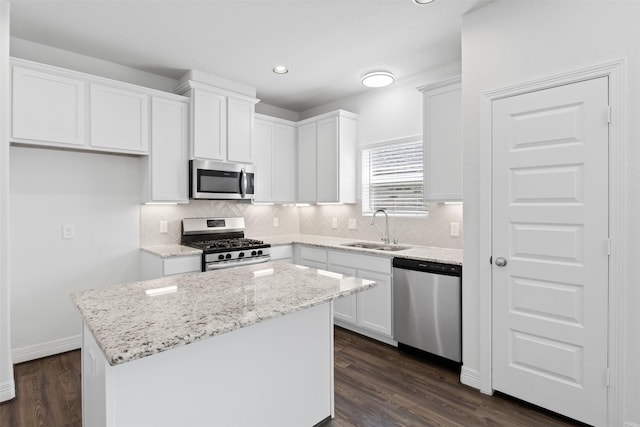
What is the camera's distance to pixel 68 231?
10.5ft

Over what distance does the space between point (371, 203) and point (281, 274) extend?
2393 mm

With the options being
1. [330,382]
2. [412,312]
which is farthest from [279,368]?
[412,312]

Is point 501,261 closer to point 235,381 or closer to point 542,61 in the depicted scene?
point 542,61

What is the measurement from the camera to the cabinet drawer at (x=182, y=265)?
10.5ft

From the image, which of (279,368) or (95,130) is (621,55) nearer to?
(279,368)

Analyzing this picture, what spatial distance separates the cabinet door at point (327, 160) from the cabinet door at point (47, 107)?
98.3 inches

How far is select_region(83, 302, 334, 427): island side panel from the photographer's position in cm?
128

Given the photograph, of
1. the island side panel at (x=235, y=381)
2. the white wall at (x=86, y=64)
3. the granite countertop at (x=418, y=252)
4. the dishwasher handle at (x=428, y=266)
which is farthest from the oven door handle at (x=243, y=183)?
the island side panel at (x=235, y=381)

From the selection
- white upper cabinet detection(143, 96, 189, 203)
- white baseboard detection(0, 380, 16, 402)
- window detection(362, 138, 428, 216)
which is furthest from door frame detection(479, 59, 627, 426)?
white baseboard detection(0, 380, 16, 402)

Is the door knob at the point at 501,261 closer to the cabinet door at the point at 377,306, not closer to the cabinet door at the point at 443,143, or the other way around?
the cabinet door at the point at 443,143

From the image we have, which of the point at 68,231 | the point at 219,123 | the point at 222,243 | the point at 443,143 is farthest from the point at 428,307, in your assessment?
the point at 68,231

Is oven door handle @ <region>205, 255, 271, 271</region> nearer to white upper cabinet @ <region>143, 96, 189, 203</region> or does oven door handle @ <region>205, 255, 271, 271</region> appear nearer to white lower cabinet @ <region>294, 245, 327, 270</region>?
white lower cabinet @ <region>294, 245, 327, 270</region>

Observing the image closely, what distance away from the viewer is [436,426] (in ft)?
6.86

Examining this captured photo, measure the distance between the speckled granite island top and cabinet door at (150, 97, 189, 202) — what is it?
1.74 meters
